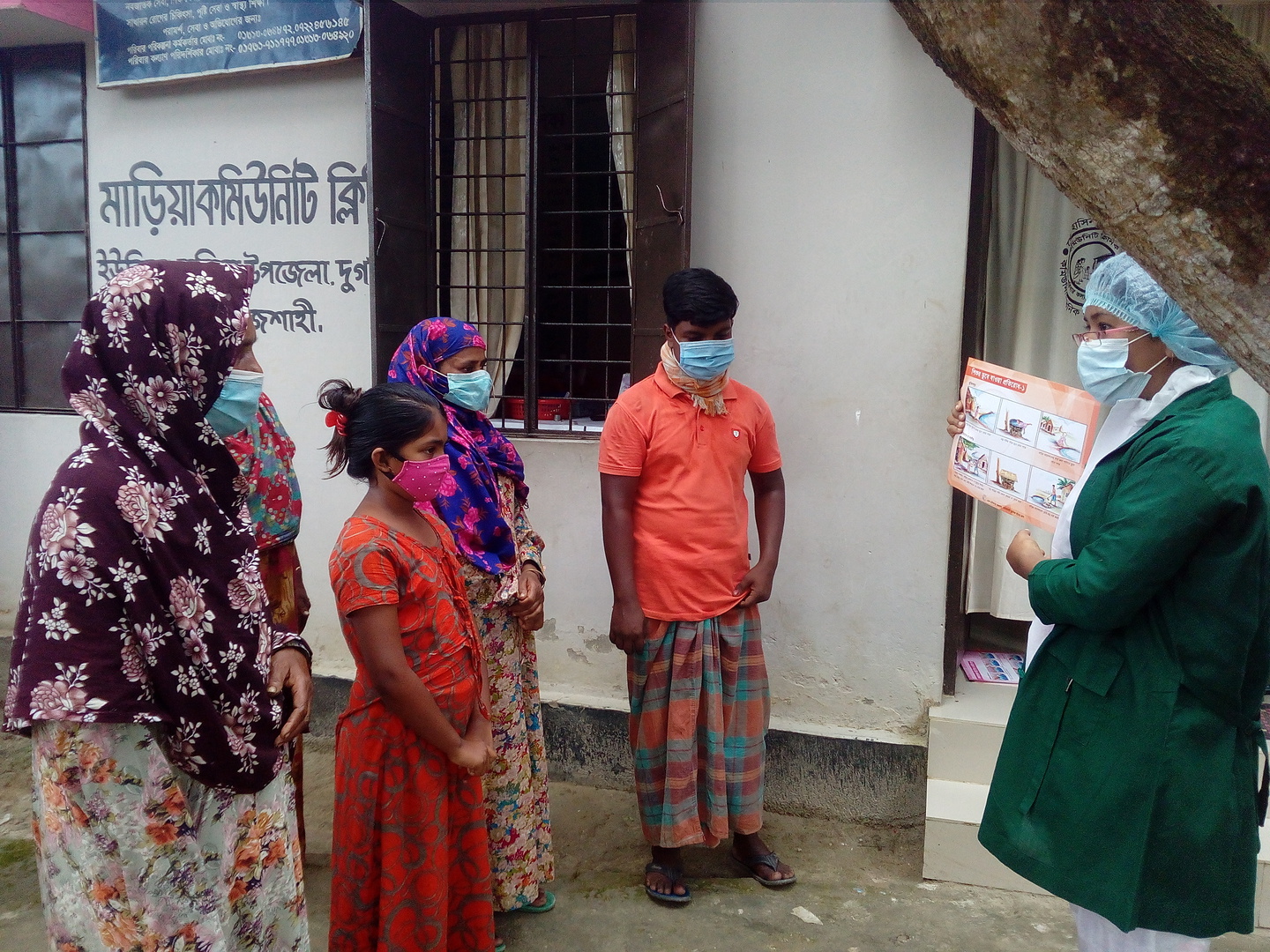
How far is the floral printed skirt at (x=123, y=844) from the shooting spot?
1.67 m

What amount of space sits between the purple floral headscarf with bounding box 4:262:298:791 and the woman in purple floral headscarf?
907mm

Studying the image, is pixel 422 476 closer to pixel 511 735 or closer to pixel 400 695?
pixel 400 695

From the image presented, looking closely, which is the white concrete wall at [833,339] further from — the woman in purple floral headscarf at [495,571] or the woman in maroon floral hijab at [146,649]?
the woman in maroon floral hijab at [146,649]

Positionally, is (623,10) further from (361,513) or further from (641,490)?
(361,513)

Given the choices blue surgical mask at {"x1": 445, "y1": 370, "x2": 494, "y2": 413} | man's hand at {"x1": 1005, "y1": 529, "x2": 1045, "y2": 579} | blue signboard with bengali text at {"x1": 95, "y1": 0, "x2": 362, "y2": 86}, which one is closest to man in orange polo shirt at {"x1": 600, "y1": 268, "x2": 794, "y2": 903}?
blue surgical mask at {"x1": 445, "y1": 370, "x2": 494, "y2": 413}

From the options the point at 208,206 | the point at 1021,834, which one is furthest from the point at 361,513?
the point at 208,206

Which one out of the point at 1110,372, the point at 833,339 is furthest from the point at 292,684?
the point at 833,339

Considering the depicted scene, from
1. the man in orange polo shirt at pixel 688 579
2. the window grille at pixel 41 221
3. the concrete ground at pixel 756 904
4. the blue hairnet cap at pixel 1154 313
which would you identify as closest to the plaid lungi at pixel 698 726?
the man in orange polo shirt at pixel 688 579

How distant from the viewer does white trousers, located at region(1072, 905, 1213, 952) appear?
1899mm

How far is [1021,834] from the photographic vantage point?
2.01m

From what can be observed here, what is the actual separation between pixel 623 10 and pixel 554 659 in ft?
8.98

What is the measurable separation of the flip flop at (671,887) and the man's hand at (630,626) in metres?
0.76

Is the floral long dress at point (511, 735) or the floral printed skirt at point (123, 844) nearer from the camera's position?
the floral printed skirt at point (123, 844)

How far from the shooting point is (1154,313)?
1.89m
